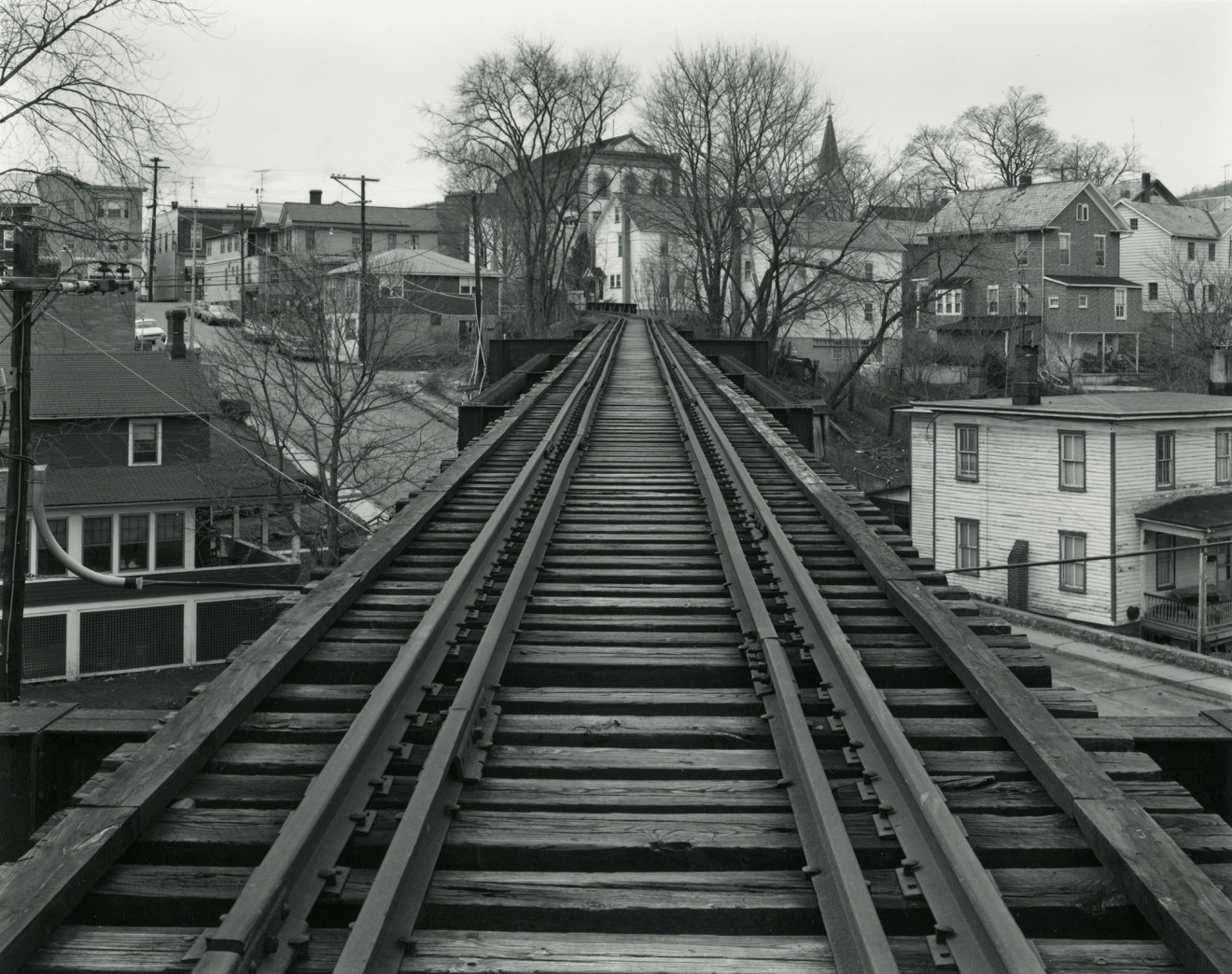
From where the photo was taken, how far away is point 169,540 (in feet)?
92.8

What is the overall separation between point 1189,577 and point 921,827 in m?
30.6

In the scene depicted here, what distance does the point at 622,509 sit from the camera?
9148mm

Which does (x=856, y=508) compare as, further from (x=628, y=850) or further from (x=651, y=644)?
(x=628, y=850)

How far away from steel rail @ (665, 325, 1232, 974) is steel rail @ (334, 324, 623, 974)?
73.5 inches

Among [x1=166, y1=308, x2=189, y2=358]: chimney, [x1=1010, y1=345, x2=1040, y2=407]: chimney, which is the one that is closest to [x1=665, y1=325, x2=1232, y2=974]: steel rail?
[x1=1010, y1=345, x2=1040, y2=407]: chimney

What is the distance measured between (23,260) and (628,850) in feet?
31.2

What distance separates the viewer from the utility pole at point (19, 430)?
10883 millimetres

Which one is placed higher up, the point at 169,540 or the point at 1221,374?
the point at 1221,374

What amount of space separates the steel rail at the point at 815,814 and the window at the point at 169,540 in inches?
950

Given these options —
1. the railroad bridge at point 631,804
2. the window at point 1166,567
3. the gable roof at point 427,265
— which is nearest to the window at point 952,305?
the gable roof at point 427,265

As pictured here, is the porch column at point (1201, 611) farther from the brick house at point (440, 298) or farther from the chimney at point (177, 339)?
the brick house at point (440, 298)

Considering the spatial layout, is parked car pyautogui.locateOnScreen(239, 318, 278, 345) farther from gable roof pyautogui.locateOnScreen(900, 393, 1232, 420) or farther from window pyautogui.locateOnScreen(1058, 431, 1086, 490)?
window pyautogui.locateOnScreen(1058, 431, 1086, 490)

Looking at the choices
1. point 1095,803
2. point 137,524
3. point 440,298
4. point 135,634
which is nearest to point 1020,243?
point 440,298

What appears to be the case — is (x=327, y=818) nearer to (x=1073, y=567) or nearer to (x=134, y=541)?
(x=134, y=541)
